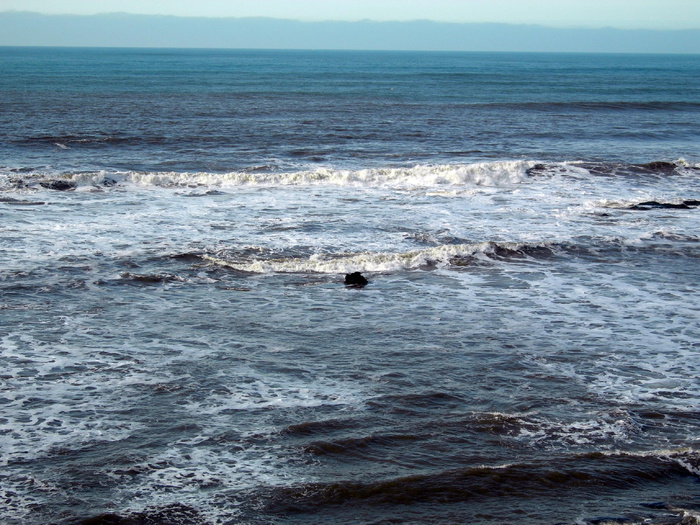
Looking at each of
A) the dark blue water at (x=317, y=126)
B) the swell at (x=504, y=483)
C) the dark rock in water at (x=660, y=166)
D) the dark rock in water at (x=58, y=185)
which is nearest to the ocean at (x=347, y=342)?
the swell at (x=504, y=483)

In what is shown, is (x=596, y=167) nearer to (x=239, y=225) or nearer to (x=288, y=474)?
(x=239, y=225)

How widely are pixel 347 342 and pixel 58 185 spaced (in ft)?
45.0

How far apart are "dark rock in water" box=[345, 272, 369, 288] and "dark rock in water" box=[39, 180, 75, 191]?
11073 millimetres

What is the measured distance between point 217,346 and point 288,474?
10.7 feet

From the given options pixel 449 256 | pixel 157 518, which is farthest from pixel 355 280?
pixel 157 518

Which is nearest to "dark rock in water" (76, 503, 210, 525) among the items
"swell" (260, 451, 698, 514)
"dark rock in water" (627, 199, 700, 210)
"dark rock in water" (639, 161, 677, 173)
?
"swell" (260, 451, 698, 514)

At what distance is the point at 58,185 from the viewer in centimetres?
2033

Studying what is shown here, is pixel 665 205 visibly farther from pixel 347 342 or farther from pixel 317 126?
pixel 317 126

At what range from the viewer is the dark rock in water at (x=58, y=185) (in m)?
20.1

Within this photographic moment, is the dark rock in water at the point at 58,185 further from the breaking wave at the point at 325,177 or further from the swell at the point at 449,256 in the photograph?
the swell at the point at 449,256

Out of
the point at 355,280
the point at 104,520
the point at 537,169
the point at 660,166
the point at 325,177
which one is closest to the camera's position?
the point at 104,520

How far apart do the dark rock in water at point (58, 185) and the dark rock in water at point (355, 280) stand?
11073 mm

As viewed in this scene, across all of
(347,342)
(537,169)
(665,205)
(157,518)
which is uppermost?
(537,169)

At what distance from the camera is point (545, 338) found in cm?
1001
